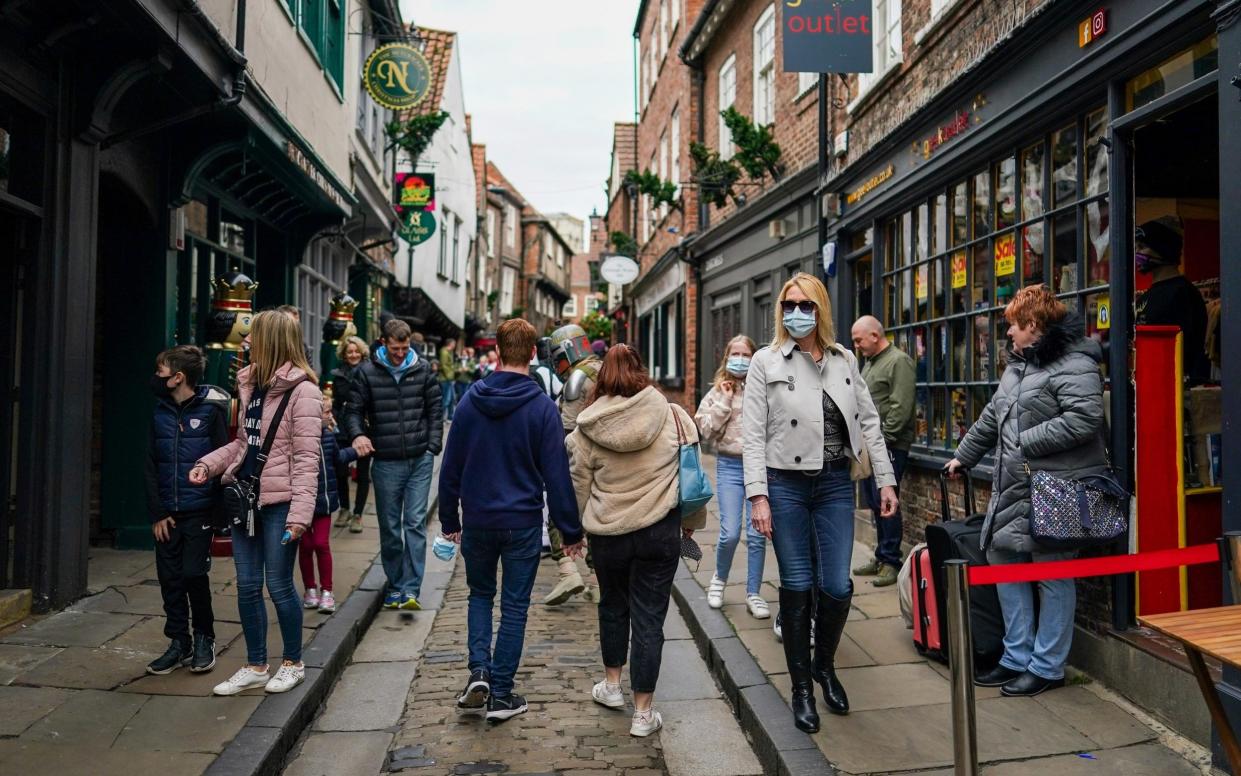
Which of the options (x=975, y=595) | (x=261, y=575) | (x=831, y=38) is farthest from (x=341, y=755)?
(x=831, y=38)

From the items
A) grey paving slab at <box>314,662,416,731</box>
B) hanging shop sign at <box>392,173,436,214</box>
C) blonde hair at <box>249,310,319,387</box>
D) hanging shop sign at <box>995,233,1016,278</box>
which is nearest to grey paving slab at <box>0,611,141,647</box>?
grey paving slab at <box>314,662,416,731</box>

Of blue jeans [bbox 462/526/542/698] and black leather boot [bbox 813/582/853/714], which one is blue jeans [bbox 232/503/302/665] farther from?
black leather boot [bbox 813/582/853/714]

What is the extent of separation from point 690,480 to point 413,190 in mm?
15837

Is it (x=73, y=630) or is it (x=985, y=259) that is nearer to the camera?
(x=73, y=630)

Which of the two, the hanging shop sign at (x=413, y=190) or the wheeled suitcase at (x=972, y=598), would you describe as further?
the hanging shop sign at (x=413, y=190)

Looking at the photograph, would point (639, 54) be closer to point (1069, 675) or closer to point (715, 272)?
point (715, 272)

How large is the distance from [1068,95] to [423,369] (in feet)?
14.0

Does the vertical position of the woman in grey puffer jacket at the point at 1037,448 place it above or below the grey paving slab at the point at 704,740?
above

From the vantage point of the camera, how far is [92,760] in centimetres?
401

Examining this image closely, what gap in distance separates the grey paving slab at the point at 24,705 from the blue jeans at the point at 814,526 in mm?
3340

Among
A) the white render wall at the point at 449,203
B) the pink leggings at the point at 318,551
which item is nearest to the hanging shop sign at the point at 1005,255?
the pink leggings at the point at 318,551

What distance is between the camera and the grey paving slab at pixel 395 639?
20.0 ft

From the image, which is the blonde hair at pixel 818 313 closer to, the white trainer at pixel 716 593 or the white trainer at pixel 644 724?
the white trainer at pixel 644 724

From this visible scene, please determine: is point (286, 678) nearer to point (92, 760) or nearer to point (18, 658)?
point (92, 760)
